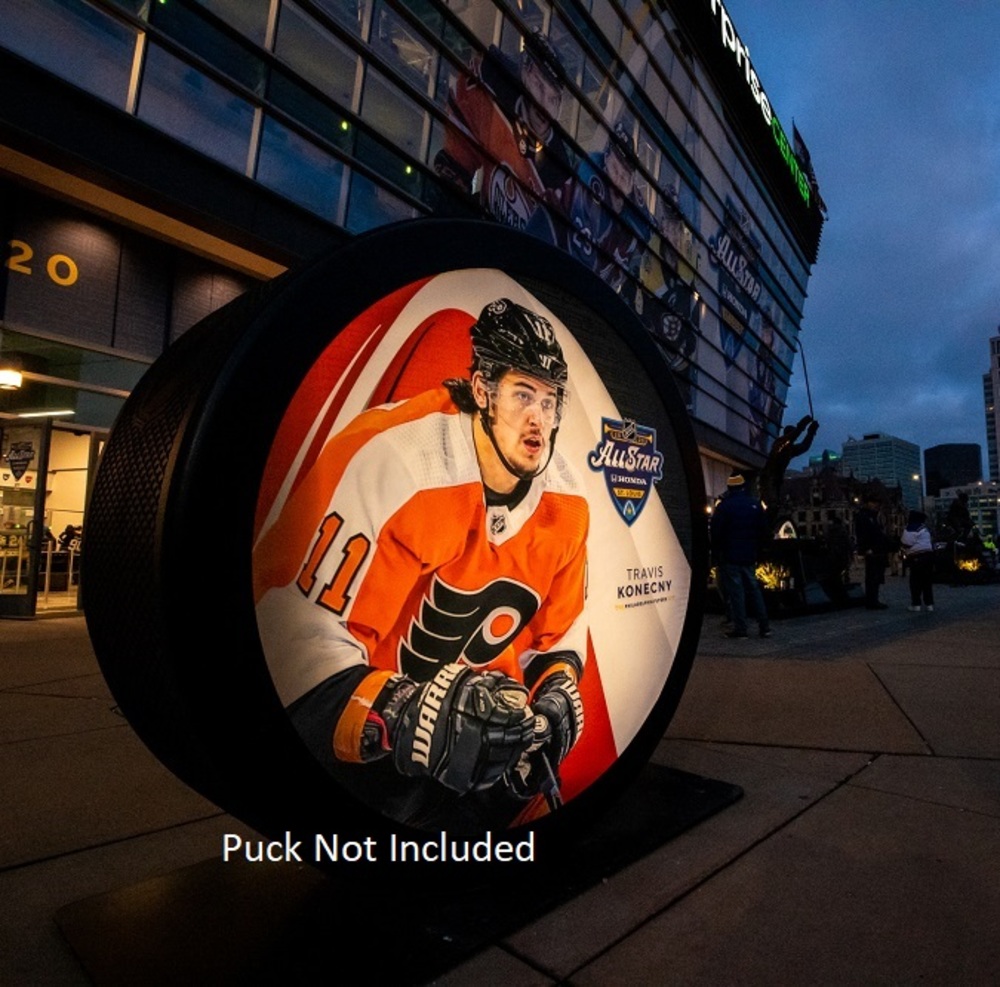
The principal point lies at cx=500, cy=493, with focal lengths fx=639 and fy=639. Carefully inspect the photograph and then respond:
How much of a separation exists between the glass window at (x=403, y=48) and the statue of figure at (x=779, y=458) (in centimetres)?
1058

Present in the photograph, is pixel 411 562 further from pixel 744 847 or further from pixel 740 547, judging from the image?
pixel 740 547

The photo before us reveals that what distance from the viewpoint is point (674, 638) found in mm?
2211

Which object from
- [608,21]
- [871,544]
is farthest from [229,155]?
[608,21]

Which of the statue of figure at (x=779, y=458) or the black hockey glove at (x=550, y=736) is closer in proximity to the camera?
the black hockey glove at (x=550, y=736)

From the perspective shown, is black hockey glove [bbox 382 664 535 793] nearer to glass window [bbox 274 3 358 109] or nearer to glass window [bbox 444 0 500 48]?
glass window [bbox 274 3 358 109]

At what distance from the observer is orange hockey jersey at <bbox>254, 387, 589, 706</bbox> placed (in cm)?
129

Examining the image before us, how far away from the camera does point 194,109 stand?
9.38m

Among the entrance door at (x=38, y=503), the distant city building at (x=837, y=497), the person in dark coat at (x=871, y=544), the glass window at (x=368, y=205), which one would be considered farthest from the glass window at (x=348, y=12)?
the distant city building at (x=837, y=497)

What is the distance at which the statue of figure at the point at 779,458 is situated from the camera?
1280 centimetres

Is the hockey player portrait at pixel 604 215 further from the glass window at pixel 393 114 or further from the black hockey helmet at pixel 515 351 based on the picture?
the black hockey helmet at pixel 515 351

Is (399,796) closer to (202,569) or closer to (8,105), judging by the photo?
(202,569)

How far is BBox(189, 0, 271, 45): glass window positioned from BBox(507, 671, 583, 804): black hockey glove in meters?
11.9

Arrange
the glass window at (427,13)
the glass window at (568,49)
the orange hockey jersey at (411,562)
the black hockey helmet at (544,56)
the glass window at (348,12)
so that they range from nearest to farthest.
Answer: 1. the orange hockey jersey at (411,562)
2. the glass window at (348,12)
3. the glass window at (427,13)
4. the black hockey helmet at (544,56)
5. the glass window at (568,49)

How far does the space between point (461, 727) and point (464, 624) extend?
0.79ft
